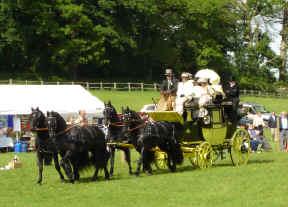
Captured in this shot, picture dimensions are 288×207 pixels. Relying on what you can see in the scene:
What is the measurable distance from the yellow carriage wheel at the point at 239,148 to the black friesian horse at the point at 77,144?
391 centimetres

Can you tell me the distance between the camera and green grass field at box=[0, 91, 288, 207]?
11219 millimetres

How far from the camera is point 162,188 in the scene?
1281 cm

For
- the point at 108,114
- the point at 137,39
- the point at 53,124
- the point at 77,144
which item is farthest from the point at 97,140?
the point at 137,39

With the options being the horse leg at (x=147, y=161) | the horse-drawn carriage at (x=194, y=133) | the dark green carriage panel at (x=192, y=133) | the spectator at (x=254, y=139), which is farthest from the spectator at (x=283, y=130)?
the horse leg at (x=147, y=161)

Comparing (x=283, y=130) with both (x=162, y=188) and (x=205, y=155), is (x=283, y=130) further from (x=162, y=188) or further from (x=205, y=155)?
(x=162, y=188)

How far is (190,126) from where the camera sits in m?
16.2

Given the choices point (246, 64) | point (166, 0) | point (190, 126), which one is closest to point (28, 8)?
point (166, 0)

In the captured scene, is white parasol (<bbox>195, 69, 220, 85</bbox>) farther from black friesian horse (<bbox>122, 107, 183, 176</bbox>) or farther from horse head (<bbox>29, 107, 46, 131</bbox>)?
horse head (<bbox>29, 107, 46, 131</bbox>)

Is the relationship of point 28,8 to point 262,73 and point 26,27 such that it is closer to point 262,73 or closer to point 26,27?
point 26,27

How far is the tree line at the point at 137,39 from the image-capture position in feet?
177

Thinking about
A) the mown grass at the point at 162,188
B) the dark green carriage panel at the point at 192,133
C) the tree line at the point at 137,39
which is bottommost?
the mown grass at the point at 162,188

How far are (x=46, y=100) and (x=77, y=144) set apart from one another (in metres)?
12.3

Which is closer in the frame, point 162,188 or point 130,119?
point 162,188

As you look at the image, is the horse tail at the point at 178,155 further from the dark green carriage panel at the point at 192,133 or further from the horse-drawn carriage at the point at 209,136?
the dark green carriage panel at the point at 192,133
